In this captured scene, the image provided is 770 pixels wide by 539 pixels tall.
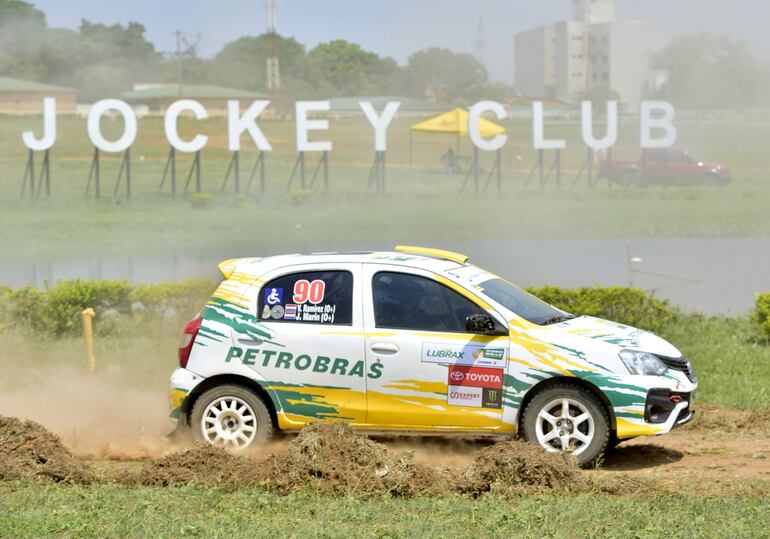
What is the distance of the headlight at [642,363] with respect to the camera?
25.0ft

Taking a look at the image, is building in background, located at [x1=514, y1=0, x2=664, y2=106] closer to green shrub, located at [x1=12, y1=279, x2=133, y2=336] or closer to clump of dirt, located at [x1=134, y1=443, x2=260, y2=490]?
green shrub, located at [x1=12, y1=279, x2=133, y2=336]

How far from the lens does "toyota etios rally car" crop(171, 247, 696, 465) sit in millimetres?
7645

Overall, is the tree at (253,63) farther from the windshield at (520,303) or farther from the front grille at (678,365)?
the front grille at (678,365)

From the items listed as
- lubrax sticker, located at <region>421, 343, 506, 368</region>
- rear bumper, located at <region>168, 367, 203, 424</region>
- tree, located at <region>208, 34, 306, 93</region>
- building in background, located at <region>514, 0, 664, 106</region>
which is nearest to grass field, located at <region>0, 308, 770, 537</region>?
rear bumper, located at <region>168, 367, 203, 424</region>

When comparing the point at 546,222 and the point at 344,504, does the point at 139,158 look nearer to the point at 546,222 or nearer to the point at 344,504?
the point at 546,222

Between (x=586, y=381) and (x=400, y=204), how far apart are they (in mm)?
25997

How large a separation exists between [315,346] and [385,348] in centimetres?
50

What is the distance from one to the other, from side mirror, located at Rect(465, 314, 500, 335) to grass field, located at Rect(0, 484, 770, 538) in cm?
152

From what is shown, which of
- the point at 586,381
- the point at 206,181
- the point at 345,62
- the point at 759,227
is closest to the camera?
the point at 586,381

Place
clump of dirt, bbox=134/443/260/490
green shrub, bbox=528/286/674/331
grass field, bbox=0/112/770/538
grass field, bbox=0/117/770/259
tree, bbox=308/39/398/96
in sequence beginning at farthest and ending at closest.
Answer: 1. tree, bbox=308/39/398/96
2. grass field, bbox=0/117/770/259
3. green shrub, bbox=528/286/674/331
4. clump of dirt, bbox=134/443/260/490
5. grass field, bbox=0/112/770/538

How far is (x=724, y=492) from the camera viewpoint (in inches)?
271

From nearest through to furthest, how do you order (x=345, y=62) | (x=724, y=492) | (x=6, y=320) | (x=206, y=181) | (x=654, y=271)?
(x=724, y=492)
(x=6, y=320)
(x=654, y=271)
(x=206, y=181)
(x=345, y=62)

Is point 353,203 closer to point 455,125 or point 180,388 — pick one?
point 455,125

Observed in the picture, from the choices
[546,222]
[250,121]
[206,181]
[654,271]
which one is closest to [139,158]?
[206,181]
